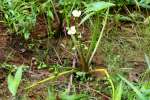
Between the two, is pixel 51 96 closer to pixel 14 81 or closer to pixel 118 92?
pixel 14 81

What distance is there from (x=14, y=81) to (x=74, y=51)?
0.50 m

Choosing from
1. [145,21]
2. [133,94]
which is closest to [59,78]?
[133,94]

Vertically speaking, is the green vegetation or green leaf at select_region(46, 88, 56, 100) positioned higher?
the green vegetation

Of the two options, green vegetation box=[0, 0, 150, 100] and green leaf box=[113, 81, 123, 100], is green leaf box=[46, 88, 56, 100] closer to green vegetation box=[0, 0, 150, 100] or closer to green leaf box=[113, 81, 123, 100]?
green vegetation box=[0, 0, 150, 100]

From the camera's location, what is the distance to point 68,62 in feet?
7.39

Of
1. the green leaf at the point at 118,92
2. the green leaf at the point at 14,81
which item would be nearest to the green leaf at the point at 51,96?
the green leaf at the point at 14,81

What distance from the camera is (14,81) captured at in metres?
1.94

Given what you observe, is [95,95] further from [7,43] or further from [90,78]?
[7,43]

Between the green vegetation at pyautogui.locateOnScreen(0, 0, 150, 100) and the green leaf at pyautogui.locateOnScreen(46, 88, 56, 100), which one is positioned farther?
the green vegetation at pyautogui.locateOnScreen(0, 0, 150, 100)

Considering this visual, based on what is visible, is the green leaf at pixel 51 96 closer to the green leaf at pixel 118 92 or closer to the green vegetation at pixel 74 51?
the green vegetation at pixel 74 51

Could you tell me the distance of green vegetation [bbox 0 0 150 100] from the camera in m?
2.04

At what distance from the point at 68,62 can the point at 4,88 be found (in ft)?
1.33

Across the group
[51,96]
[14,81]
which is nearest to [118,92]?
[51,96]

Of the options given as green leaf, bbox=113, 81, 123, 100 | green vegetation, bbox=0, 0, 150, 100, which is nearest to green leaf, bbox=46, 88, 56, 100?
green vegetation, bbox=0, 0, 150, 100
